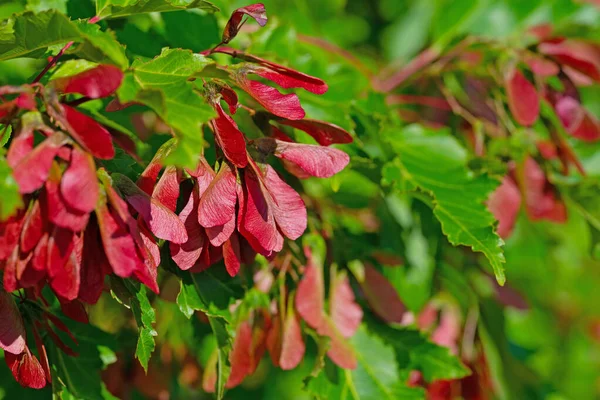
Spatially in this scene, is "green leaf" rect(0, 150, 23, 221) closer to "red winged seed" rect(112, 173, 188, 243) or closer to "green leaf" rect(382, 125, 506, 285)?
"red winged seed" rect(112, 173, 188, 243)

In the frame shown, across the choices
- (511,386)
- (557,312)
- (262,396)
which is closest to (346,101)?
(511,386)

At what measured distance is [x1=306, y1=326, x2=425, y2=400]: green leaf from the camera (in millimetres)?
1038

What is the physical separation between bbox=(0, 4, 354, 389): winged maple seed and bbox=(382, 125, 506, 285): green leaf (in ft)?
0.66

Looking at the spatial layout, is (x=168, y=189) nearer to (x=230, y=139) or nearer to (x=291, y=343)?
(x=230, y=139)

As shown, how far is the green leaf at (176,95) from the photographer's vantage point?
63 cm

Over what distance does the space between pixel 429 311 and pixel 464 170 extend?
48 cm

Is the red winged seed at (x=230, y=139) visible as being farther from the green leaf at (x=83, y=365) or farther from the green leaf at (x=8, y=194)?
the green leaf at (x=83, y=365)

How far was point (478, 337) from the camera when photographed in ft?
4.56

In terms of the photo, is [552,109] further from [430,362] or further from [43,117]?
[43,117]

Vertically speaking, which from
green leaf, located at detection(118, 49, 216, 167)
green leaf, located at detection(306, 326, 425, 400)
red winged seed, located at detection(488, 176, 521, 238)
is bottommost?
green leaf, located at detection(306, 326, 425, 400)

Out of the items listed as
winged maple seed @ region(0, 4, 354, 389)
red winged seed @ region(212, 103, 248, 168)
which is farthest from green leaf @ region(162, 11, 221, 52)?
red winged seed @ region(212, 103, 248, 168)

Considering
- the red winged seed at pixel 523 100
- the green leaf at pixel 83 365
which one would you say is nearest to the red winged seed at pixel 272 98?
the green leaf at pixel 83 365

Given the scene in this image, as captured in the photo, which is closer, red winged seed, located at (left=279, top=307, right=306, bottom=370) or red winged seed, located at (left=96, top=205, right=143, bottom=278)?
red winged seed, located at (left=96, top=205, right=143, bottom=278)

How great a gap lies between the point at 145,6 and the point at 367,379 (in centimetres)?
63
